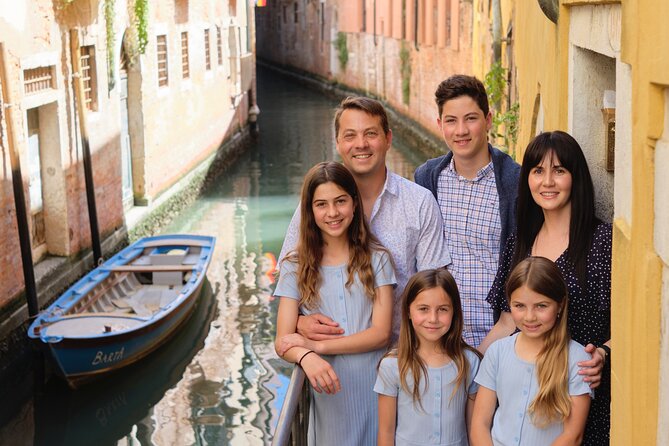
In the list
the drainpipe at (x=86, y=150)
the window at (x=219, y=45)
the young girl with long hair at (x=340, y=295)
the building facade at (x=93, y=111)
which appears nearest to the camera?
the young girl with long hair at (x=340, y=295)

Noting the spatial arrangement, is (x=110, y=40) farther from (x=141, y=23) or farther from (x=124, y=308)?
(x=124, y=308)

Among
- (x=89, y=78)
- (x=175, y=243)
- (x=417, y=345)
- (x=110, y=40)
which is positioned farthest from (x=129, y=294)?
(x=417, y=345)

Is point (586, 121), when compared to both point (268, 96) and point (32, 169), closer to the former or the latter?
point (32, 169)

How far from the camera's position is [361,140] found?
10.9 ft

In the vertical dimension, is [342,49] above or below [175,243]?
above

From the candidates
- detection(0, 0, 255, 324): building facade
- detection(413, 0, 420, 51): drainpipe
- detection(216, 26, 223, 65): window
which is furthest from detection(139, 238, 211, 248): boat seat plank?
detection(413, 0, 420, 51): drainpipe

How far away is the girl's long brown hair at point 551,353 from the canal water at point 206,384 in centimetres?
505

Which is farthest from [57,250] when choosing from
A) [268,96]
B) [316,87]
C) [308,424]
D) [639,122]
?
[316,87]

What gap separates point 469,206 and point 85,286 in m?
6.88

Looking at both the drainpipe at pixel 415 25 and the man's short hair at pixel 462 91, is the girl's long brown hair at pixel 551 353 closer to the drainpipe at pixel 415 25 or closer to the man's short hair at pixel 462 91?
the man's short hair at pixel 462 91

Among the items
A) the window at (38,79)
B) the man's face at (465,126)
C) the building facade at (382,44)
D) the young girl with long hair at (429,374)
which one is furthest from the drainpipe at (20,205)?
the building facade at (382,44)

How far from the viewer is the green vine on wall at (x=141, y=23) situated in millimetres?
13867

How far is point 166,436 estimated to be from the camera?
7883mm

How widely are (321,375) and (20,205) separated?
20.8 ft
